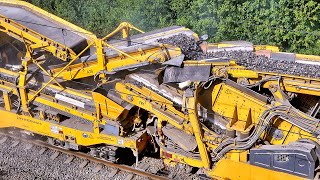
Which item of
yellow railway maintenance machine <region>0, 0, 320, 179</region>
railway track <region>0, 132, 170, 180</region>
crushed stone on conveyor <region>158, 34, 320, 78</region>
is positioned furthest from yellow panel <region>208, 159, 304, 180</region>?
crushed stone on conveyor <region>158, 34, 320, 78</region>

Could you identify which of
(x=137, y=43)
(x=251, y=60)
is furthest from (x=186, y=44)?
(x=251, y=60)

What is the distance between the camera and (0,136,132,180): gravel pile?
1209cm

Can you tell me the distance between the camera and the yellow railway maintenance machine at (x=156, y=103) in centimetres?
1012

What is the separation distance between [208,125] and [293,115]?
6.66 feet

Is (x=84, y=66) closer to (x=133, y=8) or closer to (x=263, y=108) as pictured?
(x=263, y=108)

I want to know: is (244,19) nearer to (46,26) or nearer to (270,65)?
(270,65)

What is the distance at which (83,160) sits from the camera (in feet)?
41.5

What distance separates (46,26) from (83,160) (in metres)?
3.82

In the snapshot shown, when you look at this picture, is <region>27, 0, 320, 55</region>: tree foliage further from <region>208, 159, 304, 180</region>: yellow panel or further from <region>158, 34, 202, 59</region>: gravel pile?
<region>208, 159, 304, 180</region>: yellow panel

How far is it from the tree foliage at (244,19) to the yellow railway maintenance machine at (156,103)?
17.6ft

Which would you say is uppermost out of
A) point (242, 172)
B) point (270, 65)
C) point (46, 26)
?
point (46, 26)

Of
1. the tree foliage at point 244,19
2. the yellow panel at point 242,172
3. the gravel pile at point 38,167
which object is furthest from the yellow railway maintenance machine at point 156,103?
the tree foliage at point 244,19

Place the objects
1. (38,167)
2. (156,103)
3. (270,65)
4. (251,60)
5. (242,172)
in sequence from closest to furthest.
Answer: (242,172) → (270,65) → (251,60) → (156,103) → (38,167)

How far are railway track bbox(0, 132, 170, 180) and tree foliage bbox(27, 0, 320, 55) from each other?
7361 millimetres
